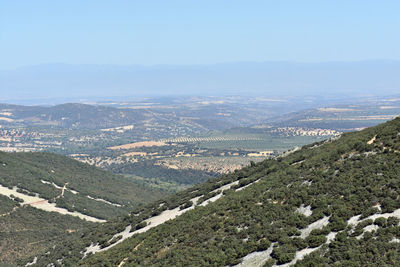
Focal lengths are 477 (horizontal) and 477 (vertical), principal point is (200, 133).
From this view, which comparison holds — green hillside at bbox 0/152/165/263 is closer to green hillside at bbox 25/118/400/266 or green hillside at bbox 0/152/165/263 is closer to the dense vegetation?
the dense vegetation

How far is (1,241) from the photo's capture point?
56531 mm

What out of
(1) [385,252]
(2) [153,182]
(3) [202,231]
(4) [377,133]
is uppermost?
(4) [377,133]

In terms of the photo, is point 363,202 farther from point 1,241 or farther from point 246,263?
point 1,241

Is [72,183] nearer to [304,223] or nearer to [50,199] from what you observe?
[50,199]

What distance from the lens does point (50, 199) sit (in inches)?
3093

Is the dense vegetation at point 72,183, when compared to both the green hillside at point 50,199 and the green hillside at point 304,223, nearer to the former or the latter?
the green hillside at point 50,199

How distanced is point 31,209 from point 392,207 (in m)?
58.2

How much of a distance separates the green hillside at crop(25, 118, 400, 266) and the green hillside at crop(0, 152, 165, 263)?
19.2m

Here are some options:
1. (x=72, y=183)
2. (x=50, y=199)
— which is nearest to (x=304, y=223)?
(x=50, y=199)

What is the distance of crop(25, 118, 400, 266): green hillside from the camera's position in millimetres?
22562

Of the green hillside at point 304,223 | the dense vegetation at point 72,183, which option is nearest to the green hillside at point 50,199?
the dense vegetation at point 72,183

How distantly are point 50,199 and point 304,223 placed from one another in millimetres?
60855

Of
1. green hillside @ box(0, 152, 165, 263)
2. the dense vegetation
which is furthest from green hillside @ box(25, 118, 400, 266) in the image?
the dense vegetation

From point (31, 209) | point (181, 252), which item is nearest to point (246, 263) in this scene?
point (181, 252)
